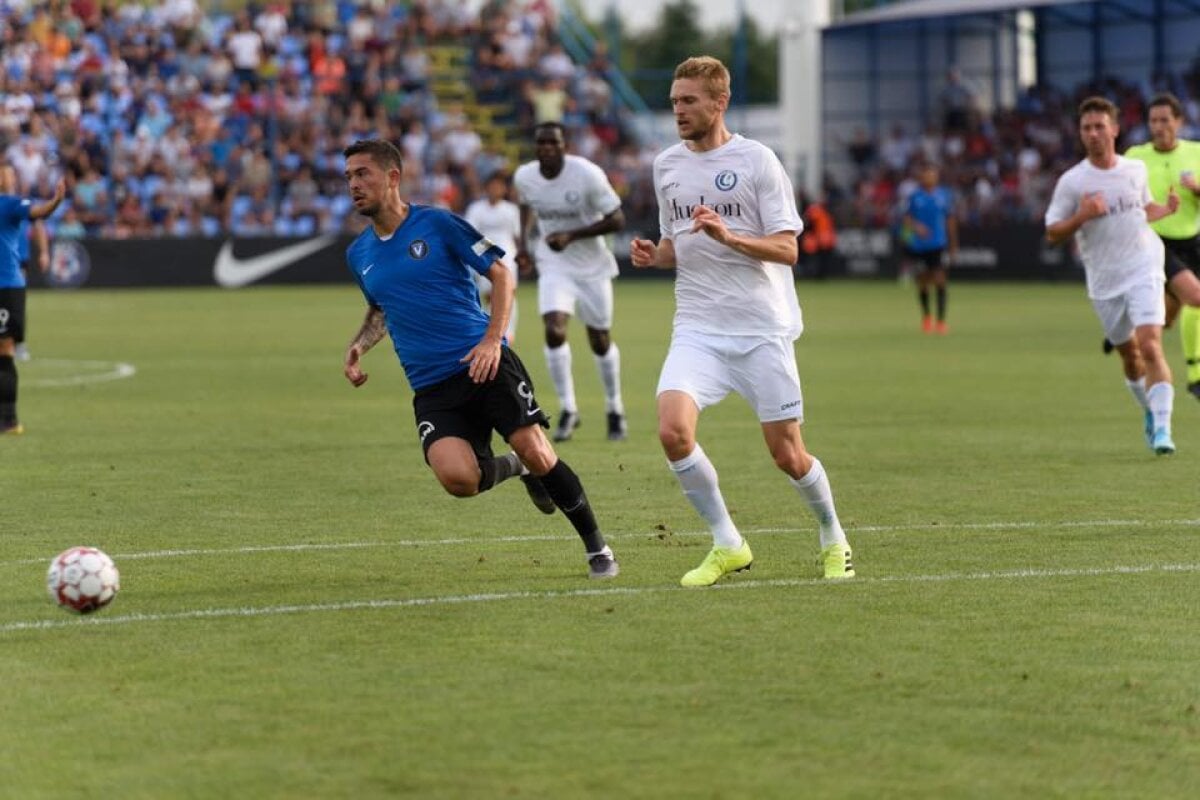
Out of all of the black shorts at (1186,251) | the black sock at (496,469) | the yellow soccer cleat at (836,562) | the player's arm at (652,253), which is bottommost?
the yellow soccer cleat at (836,562)

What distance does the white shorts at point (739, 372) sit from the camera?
8891mm

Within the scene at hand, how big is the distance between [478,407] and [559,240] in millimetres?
5993

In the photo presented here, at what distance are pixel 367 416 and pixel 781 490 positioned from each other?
6.25 m

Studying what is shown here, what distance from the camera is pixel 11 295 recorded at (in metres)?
16.4

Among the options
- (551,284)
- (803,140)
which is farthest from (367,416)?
(803,140)

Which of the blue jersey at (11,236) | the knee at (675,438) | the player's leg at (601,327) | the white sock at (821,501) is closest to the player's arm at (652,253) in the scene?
the knee at (675,438)

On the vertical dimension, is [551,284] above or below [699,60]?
below

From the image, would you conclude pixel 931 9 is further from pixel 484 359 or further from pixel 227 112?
pixel 484 359

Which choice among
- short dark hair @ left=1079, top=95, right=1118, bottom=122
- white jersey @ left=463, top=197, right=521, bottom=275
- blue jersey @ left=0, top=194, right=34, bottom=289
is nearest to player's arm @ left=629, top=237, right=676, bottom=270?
short dark hair @ left=1079, top=95, right=1118, bottom=122

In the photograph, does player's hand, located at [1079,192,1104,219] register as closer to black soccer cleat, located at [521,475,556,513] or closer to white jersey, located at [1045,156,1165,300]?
white jersey, located at [1045,156,1165,300]

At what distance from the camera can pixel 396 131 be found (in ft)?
153

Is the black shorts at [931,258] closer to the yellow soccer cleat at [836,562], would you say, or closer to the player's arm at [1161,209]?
the player's arm at [1161,209]

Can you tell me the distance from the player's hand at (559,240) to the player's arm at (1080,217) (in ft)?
11.3

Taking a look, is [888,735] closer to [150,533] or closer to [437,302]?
[437,302]
